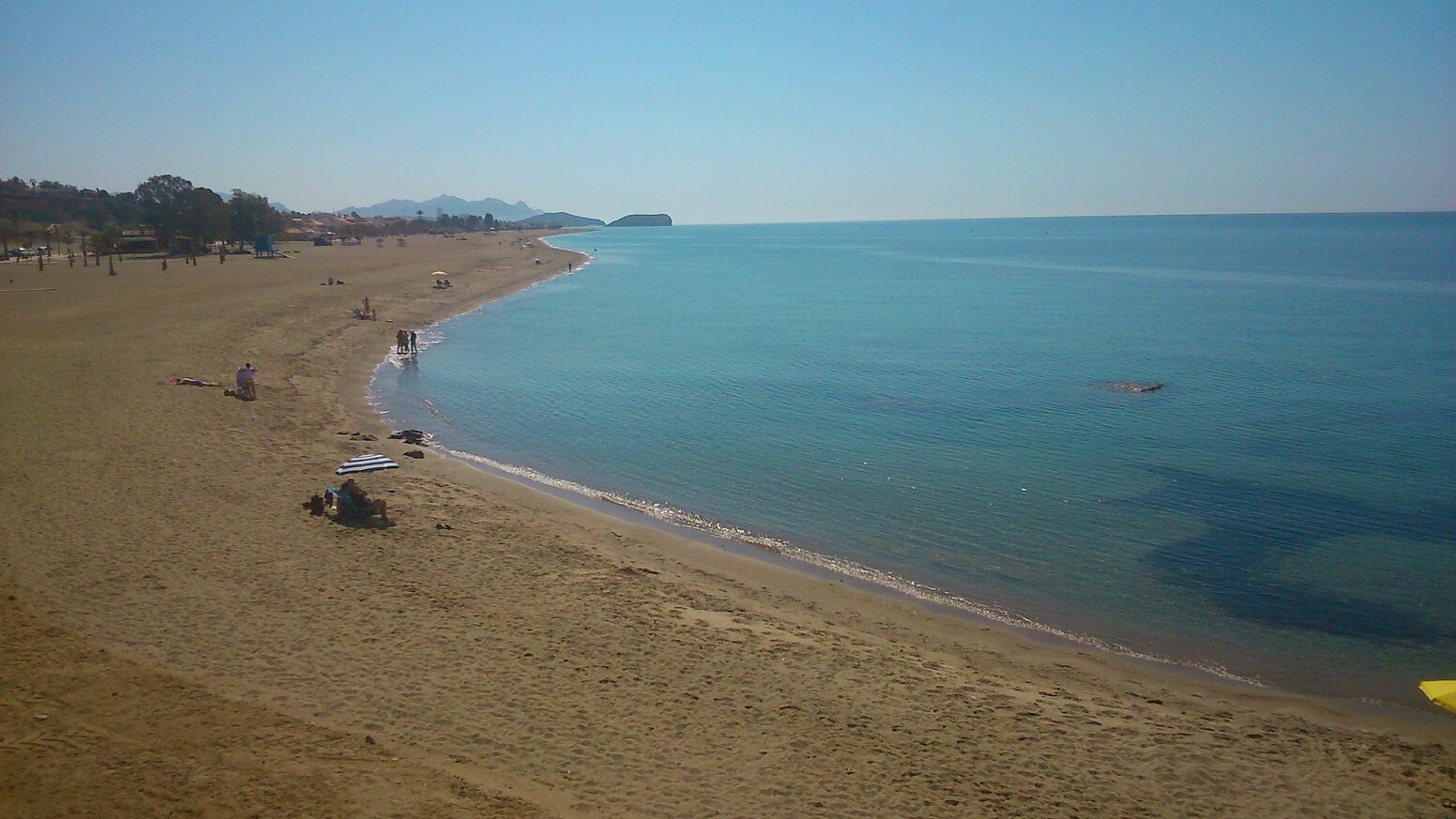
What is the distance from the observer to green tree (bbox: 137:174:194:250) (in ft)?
306

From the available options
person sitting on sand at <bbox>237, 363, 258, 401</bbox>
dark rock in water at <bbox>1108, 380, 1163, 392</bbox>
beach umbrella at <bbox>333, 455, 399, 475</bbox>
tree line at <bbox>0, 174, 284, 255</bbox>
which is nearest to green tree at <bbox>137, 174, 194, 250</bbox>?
tree line at <bbox>0, 174, 284, 255</bbox>

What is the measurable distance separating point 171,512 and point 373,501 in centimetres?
328

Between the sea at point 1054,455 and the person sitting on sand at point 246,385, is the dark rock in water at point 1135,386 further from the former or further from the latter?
the person sitting on sand at point 246,385

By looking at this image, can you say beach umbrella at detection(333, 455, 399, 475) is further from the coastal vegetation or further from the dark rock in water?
the coastal vegetation

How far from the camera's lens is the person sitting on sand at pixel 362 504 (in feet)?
51.9

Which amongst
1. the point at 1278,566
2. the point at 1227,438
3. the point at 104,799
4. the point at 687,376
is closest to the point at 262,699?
the point at 104,799

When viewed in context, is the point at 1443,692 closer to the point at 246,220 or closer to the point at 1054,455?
the point at 1054,455

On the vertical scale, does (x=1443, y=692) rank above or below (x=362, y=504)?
below

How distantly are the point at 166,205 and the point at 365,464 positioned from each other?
317 feet

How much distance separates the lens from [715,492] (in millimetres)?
21203

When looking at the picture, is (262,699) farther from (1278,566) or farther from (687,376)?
(687,376)

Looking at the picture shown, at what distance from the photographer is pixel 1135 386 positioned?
34.8 m

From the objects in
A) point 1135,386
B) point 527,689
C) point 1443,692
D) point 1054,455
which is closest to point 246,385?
point 527,689

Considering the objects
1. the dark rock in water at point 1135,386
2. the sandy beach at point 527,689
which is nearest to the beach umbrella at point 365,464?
the sandy beach at point 527,689
